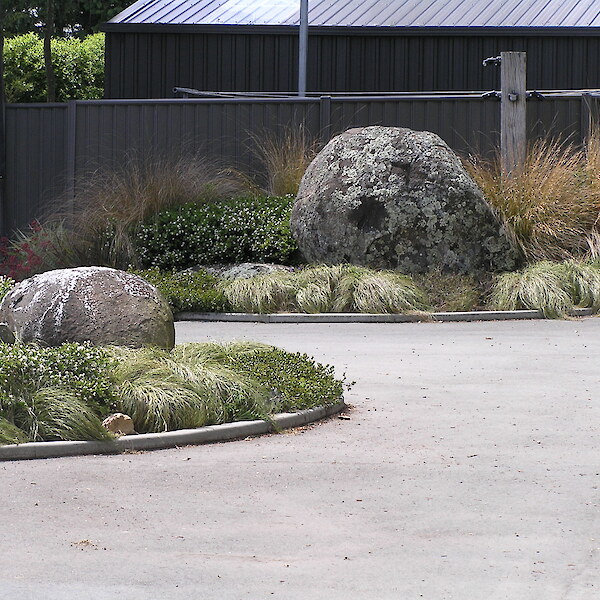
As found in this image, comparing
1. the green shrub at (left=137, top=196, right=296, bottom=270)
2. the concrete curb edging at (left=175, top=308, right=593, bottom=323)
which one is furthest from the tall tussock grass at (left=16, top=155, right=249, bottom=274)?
the concrete curb edging at (left=175, top=308, right=593, bottom=323)

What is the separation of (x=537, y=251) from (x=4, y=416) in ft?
29.0

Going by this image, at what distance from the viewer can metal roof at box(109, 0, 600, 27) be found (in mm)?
23375

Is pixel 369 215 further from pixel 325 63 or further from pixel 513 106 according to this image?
pixel 325 63

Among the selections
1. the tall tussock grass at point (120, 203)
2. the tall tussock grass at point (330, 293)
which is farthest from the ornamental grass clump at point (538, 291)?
the tall tussock grass at point (120, 203)

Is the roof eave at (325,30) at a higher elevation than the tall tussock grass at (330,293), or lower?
higher

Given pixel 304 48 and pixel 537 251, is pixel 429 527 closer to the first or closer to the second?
pixel 537 251

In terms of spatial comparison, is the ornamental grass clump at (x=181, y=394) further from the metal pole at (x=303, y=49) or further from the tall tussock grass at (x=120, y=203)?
the metal pole at (x=303, y=49)

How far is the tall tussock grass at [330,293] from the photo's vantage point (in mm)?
13242

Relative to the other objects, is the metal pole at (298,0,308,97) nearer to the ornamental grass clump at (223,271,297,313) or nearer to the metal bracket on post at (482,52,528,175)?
the metal bracket on post at (482,52,528,175)

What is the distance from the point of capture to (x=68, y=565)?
4.80m

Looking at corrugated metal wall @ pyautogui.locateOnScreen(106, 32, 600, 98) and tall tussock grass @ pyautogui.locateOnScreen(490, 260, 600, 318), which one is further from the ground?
corrugated metal wall @ pyautogui.locateOnScreen(106, 32, 600, 98)

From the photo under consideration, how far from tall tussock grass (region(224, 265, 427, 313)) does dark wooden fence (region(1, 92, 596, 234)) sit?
149 inches

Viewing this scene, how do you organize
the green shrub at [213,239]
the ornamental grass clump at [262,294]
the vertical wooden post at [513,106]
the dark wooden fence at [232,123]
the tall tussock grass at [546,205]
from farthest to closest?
the dark wooden fence at [232,123], the vertical wooden post at [513,106], the green shrub at [213,239], the tall tussock grass at [546,205], the ornamental grass clump at [262,294]

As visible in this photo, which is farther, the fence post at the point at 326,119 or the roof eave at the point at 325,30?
the roof eave at the point at 325,30
